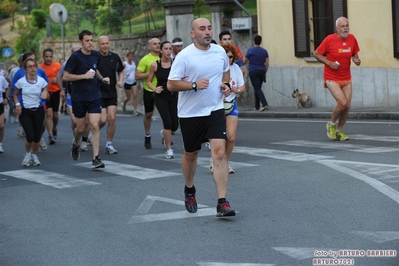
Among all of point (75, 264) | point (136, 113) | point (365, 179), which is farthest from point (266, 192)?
point (136, 113)

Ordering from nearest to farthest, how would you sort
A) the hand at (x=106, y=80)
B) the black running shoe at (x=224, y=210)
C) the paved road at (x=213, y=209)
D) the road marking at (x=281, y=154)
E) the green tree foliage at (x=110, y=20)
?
the paved road at (x=213, y=209) < the black running shoe at (x=224, y=210) < the road marking at (x=281, y=154) < the hand at (x=106, y=80) < the green tree foliage at (x=110, y=20)

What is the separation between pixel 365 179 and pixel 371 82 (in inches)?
444

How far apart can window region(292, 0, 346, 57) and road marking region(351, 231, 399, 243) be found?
1557 centimetres

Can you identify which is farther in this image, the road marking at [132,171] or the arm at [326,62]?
the arm at [326,62]

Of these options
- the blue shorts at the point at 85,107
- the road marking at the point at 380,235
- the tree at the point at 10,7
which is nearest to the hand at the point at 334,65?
the blue shorts at the point at 85,107

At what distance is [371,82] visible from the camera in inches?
846

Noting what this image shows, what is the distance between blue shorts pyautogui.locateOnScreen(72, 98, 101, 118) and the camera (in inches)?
535

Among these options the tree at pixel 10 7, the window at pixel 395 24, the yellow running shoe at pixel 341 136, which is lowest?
the yellow running shoe at pixel 341 136

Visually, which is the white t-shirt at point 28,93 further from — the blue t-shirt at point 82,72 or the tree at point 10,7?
the tree at point 10,7

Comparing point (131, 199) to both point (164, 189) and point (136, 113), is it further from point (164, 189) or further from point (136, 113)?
point (136, 113)

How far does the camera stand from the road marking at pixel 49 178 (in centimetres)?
1180

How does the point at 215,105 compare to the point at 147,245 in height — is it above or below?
above

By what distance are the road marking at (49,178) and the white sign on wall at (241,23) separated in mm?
12507

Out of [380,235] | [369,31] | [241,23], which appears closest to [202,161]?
[380,235]
